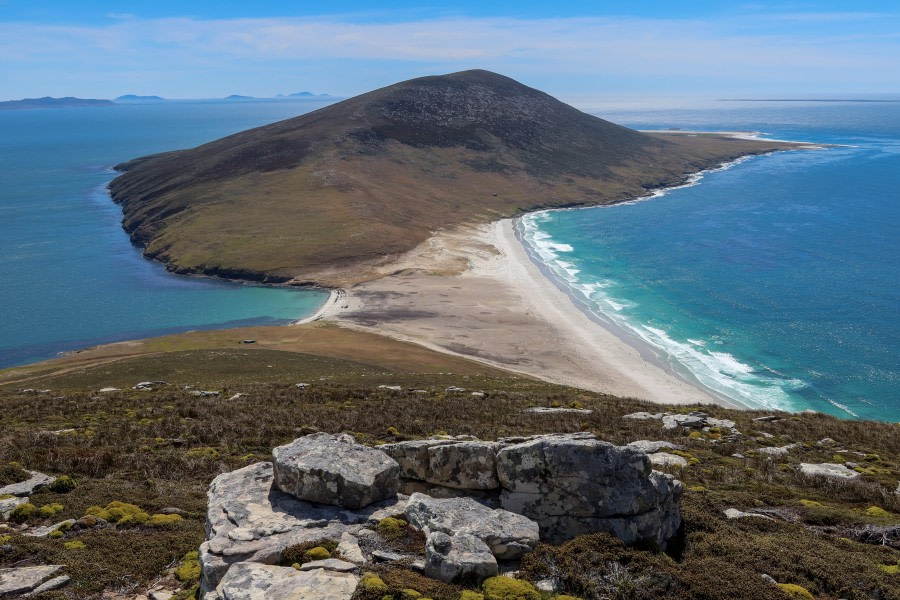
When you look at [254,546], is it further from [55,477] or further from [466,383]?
[466,383]

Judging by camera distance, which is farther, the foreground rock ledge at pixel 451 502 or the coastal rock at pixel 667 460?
the coastal rock at pixel 667 460

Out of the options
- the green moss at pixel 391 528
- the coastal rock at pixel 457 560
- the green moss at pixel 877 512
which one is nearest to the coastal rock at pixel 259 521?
the green moss at pixel 391 528

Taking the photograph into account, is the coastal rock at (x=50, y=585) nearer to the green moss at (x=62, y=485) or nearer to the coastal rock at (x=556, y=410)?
the green moss at (x=62, y=485)

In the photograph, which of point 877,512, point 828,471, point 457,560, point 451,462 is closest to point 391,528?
point 457,560

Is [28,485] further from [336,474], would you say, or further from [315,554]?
[315,554]

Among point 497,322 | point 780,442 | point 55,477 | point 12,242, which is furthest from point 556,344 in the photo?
point 12,242
